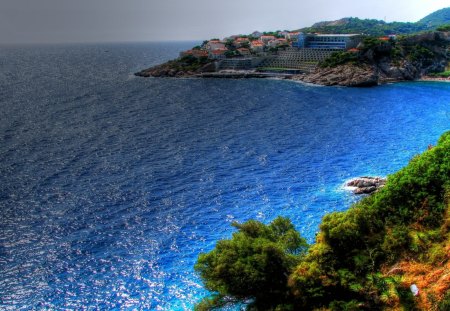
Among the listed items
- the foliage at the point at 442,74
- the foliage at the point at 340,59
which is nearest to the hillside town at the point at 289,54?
the foliage at the point at 340,59

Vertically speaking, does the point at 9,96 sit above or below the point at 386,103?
above

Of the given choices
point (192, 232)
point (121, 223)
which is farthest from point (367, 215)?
point (121, 223)

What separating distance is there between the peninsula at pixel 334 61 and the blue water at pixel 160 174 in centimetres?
3024

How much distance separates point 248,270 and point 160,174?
37675 mm

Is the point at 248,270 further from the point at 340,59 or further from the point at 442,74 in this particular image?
the point at 442,74

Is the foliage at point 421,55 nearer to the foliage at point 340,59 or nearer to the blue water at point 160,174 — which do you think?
the foliage at point 340,59

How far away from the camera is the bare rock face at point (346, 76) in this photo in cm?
14162

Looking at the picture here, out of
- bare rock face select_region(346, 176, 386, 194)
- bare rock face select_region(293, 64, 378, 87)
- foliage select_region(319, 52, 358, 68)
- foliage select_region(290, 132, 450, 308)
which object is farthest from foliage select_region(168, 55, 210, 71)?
foliage select_region(290, 132, 450, 308)

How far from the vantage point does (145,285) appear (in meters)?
37.2

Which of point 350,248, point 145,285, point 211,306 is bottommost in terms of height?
point 145,285

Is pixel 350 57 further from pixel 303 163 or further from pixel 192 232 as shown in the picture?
pixel 192 232

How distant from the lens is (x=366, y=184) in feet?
184

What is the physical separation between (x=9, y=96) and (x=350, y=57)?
130m

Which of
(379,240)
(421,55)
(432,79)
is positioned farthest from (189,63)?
(379,240)
